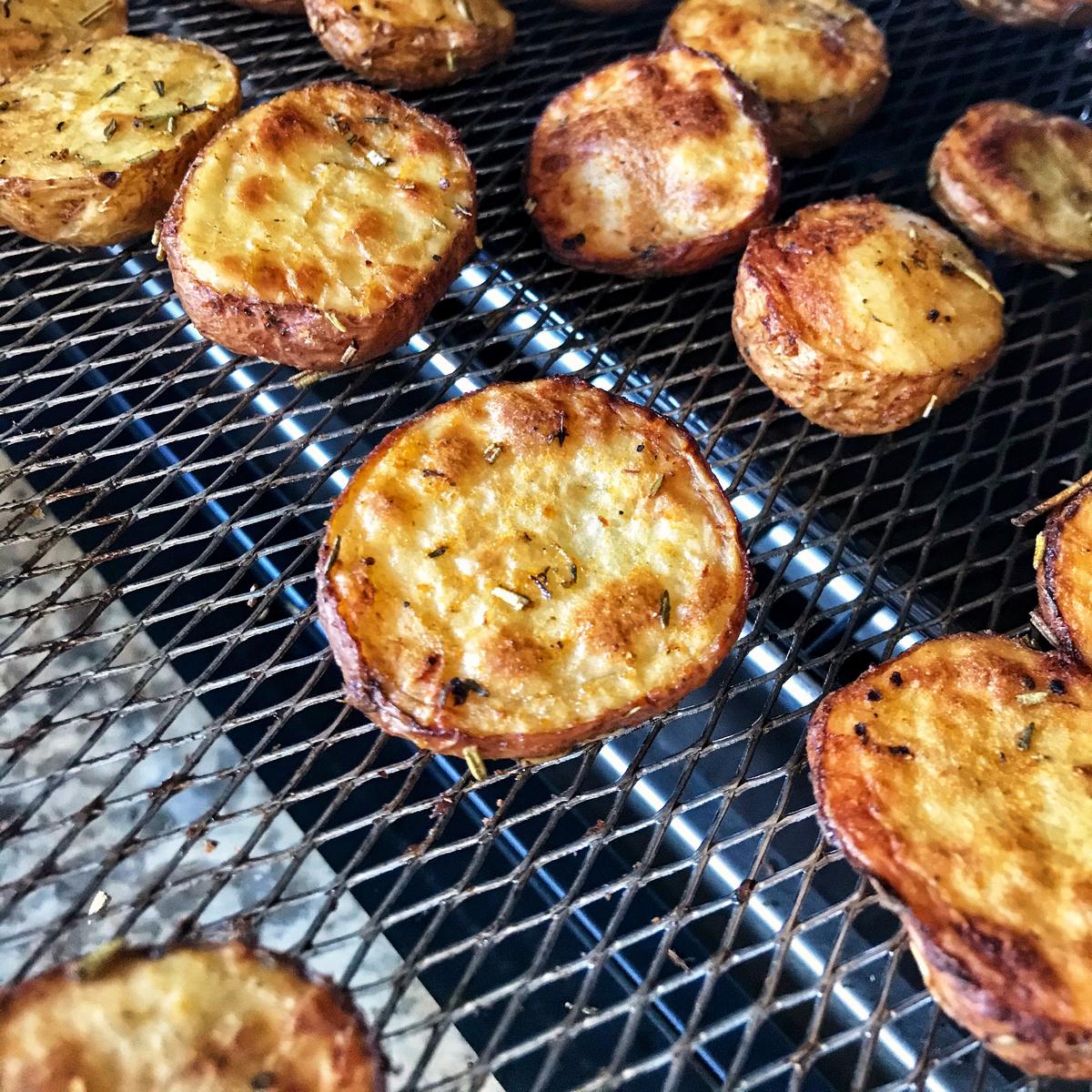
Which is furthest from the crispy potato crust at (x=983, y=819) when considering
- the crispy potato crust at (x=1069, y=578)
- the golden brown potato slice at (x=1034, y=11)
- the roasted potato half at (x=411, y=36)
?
the golden brown potato slice at (x=1034, y=11)

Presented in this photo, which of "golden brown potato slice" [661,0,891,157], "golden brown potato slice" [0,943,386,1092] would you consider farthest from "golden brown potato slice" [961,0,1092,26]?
"golden brown potato slice" [0,943,386,1092]

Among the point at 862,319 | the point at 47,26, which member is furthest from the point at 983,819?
the point at 47,26

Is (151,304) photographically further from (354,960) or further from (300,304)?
(354,960)

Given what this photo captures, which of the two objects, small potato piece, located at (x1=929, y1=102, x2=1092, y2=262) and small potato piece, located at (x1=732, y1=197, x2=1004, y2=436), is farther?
small potato piece, located at (x1=929, y1=102, x2=1092, y2=262)

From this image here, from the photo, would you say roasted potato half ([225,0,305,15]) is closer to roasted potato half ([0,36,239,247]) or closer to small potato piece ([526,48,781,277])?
roasted potato half ([0,36,239,247])

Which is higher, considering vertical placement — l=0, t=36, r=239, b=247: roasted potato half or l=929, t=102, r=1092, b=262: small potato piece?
l=0, t=36, r=239, b=247: roasted potato half

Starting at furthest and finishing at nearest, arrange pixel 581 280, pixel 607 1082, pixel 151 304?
pixel 581 280 < pixel 151 304 < pixel 607 1082

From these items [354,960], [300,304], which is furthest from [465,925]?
[300,304]
